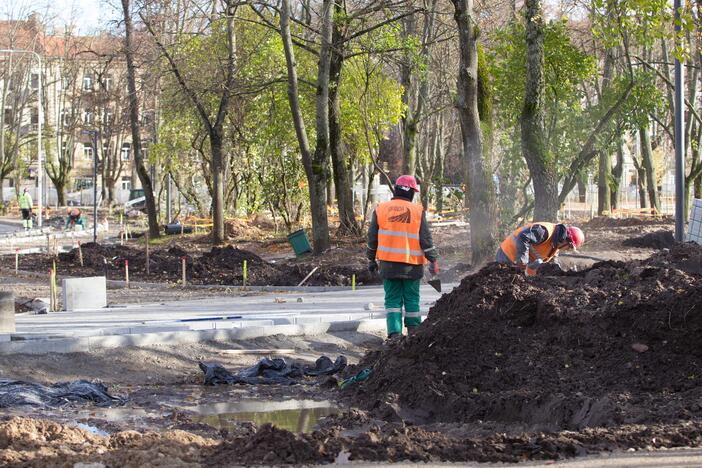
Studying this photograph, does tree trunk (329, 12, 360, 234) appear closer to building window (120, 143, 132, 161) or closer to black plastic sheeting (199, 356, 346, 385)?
black plastic sheeting (199, 356, 346, 385)

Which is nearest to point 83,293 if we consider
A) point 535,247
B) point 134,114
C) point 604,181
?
point 535,247

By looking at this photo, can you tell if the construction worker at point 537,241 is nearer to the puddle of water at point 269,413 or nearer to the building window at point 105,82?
the puddle of water at point 269,413

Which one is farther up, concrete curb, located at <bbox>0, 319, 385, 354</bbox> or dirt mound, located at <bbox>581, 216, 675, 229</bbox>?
dirt mound, located at <bbox>581, 216, 675, 229</bbox>

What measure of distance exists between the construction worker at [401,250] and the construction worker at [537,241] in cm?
133

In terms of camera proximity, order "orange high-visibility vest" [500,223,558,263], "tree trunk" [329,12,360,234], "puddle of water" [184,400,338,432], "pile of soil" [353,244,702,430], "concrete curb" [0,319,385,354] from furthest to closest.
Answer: "tree trunk" [329,12,360,234] < "orange high-visibility vest" [500,223,558,263] < "concrete curb" [0,319,385,354] < "puddle of water" [184,400,338,432] < "pile of soil" [353,244,702,430]

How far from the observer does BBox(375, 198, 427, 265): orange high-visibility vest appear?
11.1 metres

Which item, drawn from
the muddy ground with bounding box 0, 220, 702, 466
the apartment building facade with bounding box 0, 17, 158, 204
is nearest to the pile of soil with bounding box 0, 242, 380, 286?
the muddy ground with bounding box 0, 220, 702, 466

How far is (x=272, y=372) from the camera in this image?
10492 millimetres

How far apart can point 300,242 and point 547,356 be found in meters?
16.1

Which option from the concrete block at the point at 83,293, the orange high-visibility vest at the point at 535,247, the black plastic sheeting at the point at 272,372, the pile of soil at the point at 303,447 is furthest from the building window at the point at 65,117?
the pile of soil at the point at 303,447

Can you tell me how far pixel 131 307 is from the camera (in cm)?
1609

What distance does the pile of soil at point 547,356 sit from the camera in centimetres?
823

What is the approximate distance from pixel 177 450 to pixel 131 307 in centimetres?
1002

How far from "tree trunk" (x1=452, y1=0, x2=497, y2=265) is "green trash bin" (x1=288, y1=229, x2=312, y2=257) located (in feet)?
19.0
